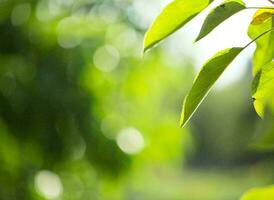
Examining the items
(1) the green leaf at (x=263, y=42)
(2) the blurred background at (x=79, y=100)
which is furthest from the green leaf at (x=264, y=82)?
(2) the blurred background at (x=79, y=100)

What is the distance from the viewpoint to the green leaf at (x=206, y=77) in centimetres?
66

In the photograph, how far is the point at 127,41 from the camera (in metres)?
2.92

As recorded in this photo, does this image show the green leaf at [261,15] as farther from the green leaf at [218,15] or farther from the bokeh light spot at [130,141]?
the bokeh light spot at [130,141]

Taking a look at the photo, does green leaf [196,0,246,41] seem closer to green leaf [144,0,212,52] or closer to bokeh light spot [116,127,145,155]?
green leaf [144,0,212,52]

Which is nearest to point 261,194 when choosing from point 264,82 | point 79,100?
point 264,82

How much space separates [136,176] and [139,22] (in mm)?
651

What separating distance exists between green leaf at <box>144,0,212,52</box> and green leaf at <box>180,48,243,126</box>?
0.04 metres

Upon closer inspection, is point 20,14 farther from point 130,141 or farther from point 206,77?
point 206,77

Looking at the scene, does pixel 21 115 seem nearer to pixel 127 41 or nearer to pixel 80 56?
pixel 80 56

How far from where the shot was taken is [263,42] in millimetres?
708

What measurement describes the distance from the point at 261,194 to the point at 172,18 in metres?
0.18

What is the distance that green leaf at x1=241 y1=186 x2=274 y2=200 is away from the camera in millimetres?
697

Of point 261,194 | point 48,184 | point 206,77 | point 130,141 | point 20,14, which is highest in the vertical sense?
point 206,77

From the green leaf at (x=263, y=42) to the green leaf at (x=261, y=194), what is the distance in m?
0.11
